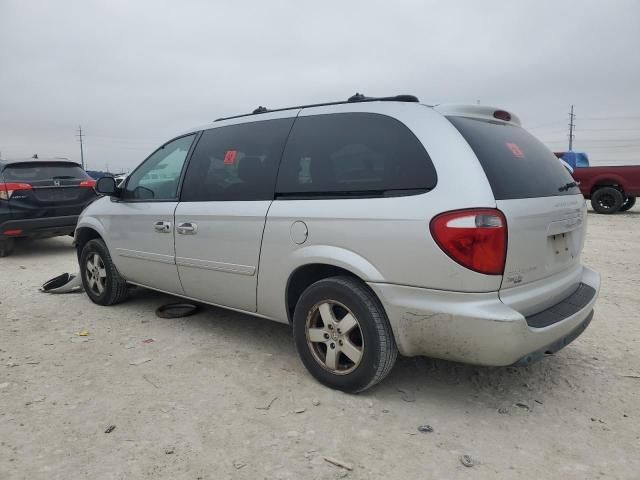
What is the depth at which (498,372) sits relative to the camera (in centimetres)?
323

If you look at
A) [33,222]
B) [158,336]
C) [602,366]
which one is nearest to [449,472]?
[602,366]

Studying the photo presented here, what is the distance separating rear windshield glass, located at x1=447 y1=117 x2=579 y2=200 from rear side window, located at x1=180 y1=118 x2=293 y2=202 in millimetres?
1268

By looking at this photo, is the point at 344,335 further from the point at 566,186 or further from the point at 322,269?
the point at 566,186

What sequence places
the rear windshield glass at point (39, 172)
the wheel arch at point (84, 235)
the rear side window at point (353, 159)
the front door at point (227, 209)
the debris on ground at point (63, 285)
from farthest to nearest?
1. the rear windshield glass at point (39, 172)
2. the debris on ground at point (63, 285)
3. the wheel arch at point (84, 235)
4. the front door at point (227, 209)
5. the rear side window at point (353, 159)

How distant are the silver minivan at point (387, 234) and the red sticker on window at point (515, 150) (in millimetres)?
14

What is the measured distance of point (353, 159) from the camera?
2.88 meters

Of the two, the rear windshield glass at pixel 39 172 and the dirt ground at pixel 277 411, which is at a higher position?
the rear windshield glass at pixel 39 172

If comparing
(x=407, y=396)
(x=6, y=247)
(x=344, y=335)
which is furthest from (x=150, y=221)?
(x=6, y=247)

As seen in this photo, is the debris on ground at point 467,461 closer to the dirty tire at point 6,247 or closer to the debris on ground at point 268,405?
the debris on ground at point 268,405

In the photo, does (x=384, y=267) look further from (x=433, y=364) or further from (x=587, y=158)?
(x=587, y=158)

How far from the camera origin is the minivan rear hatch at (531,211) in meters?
2.44

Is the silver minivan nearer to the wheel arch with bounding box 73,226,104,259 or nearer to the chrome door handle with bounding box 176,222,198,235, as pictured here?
the chrome door handle with bounding box 176,222,198,235

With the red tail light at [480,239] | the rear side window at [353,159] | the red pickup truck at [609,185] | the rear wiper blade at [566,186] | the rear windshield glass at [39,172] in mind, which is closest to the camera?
the red tail light at [480,239]

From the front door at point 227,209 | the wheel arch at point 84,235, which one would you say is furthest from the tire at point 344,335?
the wheel arch at point 84,235
